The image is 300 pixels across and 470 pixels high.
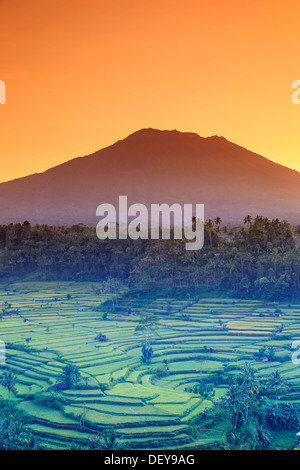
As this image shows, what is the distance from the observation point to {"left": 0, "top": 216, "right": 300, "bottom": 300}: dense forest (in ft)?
134

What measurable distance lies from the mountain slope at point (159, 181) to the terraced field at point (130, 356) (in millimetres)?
86502

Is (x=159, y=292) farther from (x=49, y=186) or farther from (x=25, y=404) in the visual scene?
(x=49, y=186)

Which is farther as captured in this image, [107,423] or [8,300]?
[8,300]

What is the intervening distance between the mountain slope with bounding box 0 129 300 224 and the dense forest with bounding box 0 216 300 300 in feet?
216

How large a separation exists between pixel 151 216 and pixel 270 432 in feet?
365

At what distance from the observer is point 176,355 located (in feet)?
85.8

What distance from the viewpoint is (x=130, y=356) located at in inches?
1015

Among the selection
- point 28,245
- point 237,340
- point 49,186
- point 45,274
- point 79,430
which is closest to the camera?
point 79,430

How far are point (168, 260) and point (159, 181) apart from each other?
104m

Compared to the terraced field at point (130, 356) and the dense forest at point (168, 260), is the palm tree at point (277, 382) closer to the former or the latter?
the terraced field at point (130, 356)

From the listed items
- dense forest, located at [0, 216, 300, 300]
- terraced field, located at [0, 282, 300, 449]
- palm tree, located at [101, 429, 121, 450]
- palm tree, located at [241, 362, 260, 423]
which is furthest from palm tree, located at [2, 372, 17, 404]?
dense forest, located at [0, 216, 300, 300]

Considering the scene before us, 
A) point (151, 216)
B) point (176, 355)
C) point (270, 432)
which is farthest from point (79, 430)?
point (151, 216)

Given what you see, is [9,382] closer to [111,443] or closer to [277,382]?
[111,443]

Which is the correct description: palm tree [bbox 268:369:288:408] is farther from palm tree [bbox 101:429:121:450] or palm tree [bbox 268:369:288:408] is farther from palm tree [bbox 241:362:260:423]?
palm tree [bbox 101:429:121:450]
